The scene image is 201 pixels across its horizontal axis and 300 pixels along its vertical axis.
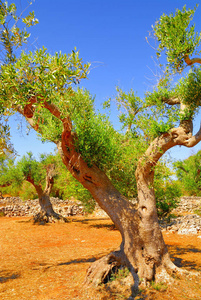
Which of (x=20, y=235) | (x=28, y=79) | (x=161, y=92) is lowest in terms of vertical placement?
(x=20, y=235)

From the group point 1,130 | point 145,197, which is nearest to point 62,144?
point 1,130

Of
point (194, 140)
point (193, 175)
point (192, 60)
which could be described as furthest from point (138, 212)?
point (193, 175)

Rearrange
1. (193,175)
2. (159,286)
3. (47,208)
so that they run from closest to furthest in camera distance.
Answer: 1. (159,286)
2. (47,208)
3. (193,175)

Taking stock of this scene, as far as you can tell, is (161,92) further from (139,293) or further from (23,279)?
(23,279)

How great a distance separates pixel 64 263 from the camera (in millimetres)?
10109

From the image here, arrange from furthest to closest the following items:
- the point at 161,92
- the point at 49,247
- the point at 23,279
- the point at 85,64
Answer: the point at 49,247
the point at 161,92
the point at 23,279
the point at 85,64

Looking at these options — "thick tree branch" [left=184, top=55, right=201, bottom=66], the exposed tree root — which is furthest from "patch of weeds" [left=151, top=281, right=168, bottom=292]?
"thick tree branch" [left=184, top=55, right=201, bottom=66]

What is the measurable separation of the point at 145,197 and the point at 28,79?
18.0ft

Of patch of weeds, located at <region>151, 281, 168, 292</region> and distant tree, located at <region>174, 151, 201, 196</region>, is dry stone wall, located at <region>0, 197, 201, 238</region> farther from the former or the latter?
patch of weeds, located at <region>151, 281, 168, 292</region>

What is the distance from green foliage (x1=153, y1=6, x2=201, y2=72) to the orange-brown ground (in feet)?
24.7

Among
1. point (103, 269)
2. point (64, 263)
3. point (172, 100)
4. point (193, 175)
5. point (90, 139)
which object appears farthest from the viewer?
point (193, 175)

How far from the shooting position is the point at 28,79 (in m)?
5.73

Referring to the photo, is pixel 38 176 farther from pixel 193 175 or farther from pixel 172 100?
pixel 193 175

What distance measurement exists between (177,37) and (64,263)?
1021 cm
